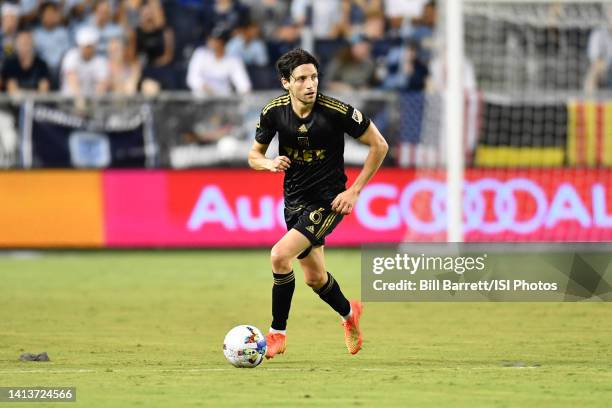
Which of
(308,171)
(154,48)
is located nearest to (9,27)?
(154,48)

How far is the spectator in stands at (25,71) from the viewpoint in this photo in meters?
20.4

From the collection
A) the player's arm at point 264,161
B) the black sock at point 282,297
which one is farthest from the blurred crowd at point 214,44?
the black sock at point 282,297

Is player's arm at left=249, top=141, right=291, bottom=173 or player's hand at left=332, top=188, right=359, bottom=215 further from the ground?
player's arm at left=249, top=141, right=291, bottom=173

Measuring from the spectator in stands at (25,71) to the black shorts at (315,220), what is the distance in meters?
11.4

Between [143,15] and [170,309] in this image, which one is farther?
[143,15]

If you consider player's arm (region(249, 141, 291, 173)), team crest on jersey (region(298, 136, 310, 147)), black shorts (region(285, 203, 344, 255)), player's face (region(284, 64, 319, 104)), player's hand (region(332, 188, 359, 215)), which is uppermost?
player's face (region(284, 64, 319, 104))

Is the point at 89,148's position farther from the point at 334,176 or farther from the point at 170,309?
the point at 334,176

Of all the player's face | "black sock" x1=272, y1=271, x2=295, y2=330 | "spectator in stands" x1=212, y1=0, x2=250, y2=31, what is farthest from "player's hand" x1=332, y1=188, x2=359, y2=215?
"spectator in stands" x1=212, y1=0, x2=250, y2=31

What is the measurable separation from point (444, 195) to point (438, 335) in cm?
805

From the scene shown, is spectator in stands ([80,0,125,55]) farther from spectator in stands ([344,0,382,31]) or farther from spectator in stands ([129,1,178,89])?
spectator in stands ([344,0,382,31])

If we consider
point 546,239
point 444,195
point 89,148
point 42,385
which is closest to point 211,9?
point 89,148

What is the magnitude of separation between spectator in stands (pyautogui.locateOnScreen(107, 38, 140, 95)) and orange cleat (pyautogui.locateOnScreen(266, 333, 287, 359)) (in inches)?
438

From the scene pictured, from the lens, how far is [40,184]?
63.4ft

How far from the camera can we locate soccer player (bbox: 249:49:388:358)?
9617 millimetres
